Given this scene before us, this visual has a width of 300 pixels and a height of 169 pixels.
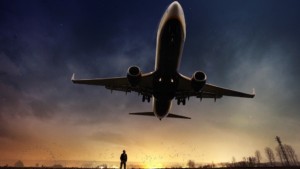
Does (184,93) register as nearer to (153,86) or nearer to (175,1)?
(153,86)

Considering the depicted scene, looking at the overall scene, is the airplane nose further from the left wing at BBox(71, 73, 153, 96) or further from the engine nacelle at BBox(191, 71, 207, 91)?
the left wing at BBox(71, 73, 153, 96)

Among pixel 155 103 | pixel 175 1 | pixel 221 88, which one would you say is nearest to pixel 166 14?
pixel 175 1

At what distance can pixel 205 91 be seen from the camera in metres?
25.8

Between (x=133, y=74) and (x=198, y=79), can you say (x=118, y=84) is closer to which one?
(x=133, y=74)

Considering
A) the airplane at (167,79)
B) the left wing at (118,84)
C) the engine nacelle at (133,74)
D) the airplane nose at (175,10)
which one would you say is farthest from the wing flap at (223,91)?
the airplane nose at (175,10)

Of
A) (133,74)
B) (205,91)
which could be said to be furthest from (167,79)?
(205,91)

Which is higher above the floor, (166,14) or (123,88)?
(166,14)

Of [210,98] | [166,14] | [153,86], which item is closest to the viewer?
[166,14]

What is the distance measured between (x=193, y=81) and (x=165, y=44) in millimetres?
4030

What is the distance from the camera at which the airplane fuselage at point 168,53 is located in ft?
53.4

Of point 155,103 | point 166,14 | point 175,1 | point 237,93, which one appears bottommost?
point 155,103

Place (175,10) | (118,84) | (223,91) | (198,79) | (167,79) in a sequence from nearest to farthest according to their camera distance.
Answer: (175,10) < (198,79) < (167,79) < (118,84) < (223,91)

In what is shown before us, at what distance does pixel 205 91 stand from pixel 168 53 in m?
9.95

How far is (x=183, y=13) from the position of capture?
1709cm
